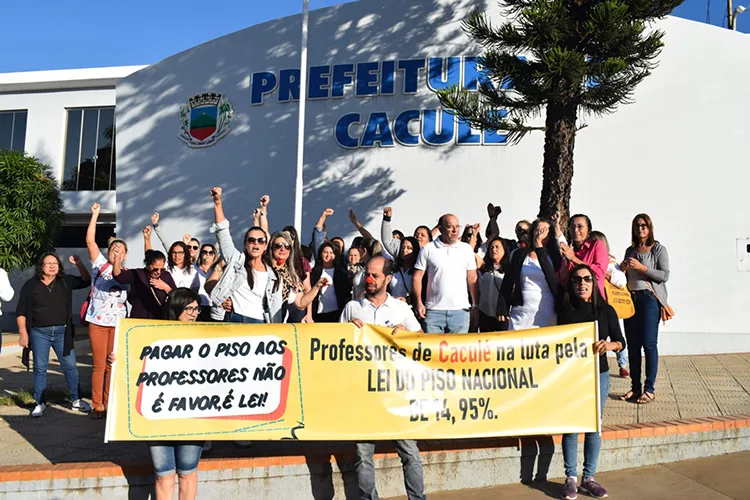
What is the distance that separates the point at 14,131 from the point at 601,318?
2172cm

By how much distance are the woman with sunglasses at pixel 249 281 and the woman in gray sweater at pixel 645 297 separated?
3321 millimetres

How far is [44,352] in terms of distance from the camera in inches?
268

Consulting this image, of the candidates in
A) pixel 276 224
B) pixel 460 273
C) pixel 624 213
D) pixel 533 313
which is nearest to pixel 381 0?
pixel 276 224

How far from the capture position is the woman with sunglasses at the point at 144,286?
6.46m

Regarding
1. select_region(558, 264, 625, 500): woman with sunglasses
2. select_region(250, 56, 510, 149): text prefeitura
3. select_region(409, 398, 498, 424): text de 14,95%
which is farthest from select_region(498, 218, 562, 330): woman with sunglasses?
select_region(250, 56, 510, 149): text prefeitura

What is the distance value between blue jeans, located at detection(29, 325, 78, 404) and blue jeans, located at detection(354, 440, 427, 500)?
377 centimetres

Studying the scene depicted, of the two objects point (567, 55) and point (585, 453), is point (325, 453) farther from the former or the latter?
point (567, 55)

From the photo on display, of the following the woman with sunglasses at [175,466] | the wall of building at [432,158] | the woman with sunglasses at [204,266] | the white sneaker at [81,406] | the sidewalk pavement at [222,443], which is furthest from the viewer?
the wall of building at [432,158]

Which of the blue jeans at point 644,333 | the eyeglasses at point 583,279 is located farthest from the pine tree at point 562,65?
the eyeglasses at point 583,279

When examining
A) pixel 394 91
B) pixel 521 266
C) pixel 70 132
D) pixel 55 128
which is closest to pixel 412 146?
pixel 394 91

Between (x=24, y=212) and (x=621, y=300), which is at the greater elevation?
(x=24, y=212)

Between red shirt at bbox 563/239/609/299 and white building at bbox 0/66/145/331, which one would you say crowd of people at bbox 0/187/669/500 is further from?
white building at bbox 0/66/145/331

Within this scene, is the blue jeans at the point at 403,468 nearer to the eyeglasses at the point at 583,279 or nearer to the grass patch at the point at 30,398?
the eyeglasses at the point at 583,279

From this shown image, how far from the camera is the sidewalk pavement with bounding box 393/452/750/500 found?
494 centimetres
